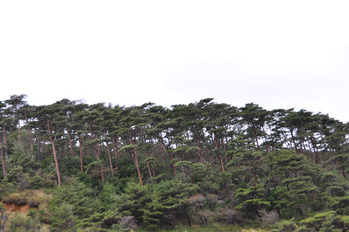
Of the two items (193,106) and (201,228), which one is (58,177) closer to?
(201,228)

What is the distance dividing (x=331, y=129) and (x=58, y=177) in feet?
123

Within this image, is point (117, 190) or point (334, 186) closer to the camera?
point (334, 186)

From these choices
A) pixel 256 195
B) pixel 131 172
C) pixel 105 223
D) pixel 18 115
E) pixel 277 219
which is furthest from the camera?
pixel 18 115

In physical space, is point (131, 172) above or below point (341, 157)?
above

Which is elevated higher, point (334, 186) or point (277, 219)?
point (334, 186)

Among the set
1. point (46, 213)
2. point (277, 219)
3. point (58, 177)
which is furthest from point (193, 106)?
point (46, 213)

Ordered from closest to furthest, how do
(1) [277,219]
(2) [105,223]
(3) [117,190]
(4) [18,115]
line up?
(2) [105,223]
(1) [277,219]
(3) [117,190]
(4) [18,115]

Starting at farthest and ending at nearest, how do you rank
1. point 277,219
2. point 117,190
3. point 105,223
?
point 117,190
point 277,219
point 105,223

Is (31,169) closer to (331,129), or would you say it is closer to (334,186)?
(334,186)

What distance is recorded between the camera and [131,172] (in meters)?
29.2

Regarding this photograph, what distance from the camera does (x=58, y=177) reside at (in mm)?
24500

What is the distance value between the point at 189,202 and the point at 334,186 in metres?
14.2

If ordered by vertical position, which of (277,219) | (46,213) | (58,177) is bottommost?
(277,219)

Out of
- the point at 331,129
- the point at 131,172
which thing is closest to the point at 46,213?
the point at 131,172
